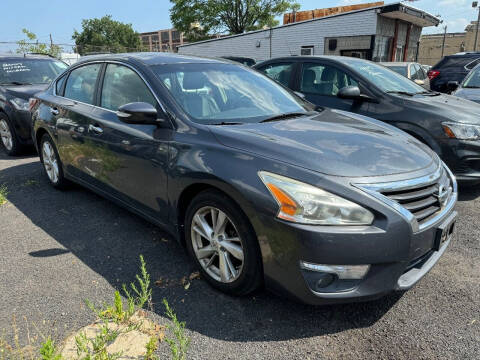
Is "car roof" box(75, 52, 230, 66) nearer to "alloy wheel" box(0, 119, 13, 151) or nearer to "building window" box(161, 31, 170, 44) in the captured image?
"alloy wheel" box(0, 119, 13, 151)

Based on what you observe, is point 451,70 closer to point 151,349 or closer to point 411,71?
point 411,71

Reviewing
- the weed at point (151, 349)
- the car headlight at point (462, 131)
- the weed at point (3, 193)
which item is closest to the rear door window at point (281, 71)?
the car headlight at point (462, 131)

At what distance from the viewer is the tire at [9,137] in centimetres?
635

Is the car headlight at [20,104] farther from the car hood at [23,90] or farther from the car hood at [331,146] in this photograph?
the car hood at [331,146]

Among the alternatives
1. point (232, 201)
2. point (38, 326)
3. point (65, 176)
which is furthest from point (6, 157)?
point (232, 201)

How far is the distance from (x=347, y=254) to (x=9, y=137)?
256 inches

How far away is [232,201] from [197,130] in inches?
24.6

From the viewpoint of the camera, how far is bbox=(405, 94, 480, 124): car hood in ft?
13.9

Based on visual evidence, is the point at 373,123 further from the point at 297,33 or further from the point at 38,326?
the point at 297,33

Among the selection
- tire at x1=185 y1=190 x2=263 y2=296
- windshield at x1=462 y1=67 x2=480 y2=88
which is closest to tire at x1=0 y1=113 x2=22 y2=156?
tire at x1=185 y1=190 x2=263 y2=296

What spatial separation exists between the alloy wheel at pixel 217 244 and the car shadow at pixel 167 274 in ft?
0.57

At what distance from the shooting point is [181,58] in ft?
11.4

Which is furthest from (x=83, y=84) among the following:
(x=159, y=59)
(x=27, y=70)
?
(x=27, y=70)

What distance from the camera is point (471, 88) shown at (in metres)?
6.83
